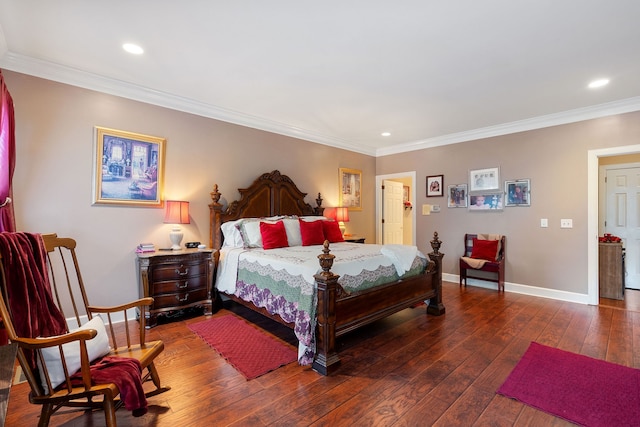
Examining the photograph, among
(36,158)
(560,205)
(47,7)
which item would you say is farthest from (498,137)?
(36,158)

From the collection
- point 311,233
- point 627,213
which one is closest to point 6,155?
point 311,233

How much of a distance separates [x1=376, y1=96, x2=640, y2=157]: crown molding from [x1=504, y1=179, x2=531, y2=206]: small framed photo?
2.70ft

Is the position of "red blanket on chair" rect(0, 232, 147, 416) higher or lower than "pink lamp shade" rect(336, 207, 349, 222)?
lower

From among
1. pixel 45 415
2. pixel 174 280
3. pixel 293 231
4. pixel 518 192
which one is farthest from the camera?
pixel 518 192

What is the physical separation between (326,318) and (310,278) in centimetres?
35

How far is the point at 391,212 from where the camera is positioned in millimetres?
6832

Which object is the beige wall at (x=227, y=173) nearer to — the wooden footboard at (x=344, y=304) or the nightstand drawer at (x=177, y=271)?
the nightstand drawer at (x=177, y=271)

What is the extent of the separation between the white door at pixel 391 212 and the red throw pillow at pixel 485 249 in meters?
2.04

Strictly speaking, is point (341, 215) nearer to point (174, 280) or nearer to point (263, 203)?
point (263, 203)

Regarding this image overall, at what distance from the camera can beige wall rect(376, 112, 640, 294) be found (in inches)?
161

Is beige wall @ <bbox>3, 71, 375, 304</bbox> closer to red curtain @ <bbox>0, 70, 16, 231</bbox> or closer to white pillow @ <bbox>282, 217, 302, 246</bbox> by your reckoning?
red curtain @ <bbox>0, 70, 16, 231</bbox>

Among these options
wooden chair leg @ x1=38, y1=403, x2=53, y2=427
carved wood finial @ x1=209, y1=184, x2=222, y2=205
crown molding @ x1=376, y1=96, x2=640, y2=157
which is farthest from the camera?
carved wood finial @ x1=209, y1=184, x2=222, y2=205

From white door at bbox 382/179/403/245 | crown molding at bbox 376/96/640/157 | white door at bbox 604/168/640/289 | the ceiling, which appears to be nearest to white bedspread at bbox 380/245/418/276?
the ceiling

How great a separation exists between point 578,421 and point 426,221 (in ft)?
13.7
